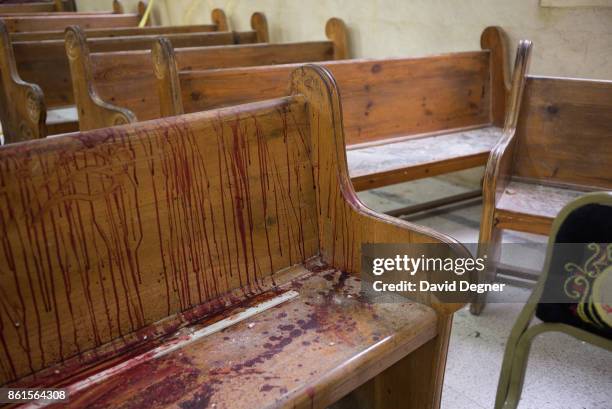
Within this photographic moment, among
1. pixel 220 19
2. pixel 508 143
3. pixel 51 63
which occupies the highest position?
pixel 220 19

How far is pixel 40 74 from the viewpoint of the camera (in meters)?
3.34

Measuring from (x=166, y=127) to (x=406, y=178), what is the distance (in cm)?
161

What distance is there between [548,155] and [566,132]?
5.0 inches

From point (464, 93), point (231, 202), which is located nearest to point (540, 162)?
point (464, 93)

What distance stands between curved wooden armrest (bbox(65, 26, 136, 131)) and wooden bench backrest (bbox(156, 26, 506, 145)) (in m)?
0.33

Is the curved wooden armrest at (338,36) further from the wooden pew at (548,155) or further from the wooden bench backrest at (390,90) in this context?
the wooden pew at (548,155)

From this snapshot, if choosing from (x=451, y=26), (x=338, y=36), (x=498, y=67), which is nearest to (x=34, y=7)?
(x=338, y=36)

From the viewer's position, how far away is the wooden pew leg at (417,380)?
1409 millimetres

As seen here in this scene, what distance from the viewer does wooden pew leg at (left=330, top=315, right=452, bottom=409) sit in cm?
141

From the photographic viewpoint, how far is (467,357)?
2082 millimetres

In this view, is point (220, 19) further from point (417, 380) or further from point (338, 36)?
point (417, 380)

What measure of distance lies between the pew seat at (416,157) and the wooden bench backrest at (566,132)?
0.33 metres

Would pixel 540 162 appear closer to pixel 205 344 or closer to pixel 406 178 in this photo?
pixel 406 178

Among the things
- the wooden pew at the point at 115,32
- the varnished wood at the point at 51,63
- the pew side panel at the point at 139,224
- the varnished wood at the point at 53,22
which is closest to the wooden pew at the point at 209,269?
the pew side panel at the point at 139,224
